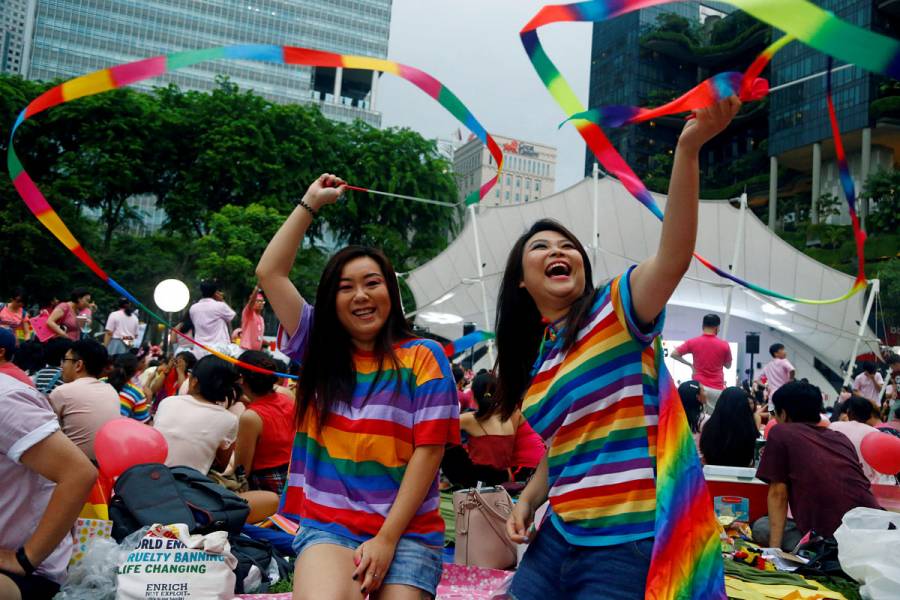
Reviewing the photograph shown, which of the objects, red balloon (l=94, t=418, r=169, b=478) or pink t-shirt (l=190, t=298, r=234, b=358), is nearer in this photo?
red balloon (l=94, t=418, r=169, b=478)

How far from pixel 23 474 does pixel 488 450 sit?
2.91 meters

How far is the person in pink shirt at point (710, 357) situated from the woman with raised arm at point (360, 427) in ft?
21.0

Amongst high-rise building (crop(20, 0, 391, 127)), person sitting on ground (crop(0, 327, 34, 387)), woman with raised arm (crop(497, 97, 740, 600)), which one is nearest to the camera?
woman with raised arm (crop(497, 97, 740, 600))

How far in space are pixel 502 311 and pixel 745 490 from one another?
3.33m

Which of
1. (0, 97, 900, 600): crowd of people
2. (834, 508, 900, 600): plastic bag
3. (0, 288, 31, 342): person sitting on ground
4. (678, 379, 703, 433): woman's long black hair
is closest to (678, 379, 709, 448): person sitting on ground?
(678, 379, 703, 433): woman's long black hair

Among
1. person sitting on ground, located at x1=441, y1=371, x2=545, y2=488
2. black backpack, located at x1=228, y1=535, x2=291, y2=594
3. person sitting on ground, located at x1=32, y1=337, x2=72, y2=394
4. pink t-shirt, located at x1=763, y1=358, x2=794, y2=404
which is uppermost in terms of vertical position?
pink t-shirt, located at x1=763, y1=358, x2=794, y2=404

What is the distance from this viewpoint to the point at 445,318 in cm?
1759

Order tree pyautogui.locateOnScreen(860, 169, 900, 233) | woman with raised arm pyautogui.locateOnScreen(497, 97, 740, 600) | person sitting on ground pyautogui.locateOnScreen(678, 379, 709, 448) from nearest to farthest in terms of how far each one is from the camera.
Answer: woman with raised arm pyautogui.locateOnScreen(497, 97, 740, 600) < person sitting on ground pyautogui.locateOnScreen(678, 379, 709, 448) < tree pyautogui.locateOnScreen(860, 169, 900, 233)

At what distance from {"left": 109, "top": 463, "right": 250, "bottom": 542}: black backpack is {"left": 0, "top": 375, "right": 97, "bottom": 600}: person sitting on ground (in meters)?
1.10

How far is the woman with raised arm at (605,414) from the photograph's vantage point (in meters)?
1.51

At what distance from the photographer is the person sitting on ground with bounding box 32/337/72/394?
16.5 ft

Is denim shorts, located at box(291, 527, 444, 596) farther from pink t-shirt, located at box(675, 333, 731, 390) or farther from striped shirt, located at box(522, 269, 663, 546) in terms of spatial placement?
pink t-shirt, located at box(675, 333, 731, 390)

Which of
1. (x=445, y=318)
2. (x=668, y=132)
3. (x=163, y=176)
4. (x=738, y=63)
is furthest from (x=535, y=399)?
(x=668, y=132)

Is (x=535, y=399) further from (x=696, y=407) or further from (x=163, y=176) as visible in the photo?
(x=163, y=176)
